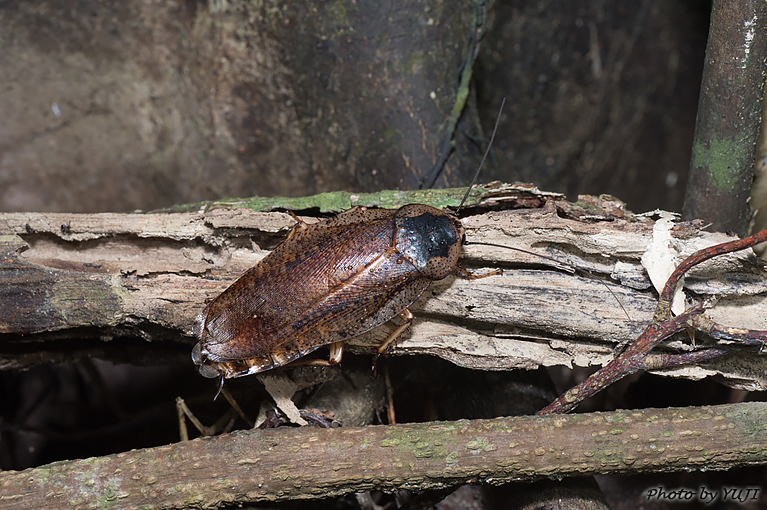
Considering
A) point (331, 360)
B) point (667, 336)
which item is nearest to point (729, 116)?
point (667, 336)

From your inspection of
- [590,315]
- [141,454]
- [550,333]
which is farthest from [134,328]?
[590,315]

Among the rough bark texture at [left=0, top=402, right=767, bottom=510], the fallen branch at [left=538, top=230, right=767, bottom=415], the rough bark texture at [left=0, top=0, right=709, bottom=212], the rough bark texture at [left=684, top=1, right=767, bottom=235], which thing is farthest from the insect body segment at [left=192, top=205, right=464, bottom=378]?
the rough bark texture at [left=684, top=1, right=767, bottom=235]

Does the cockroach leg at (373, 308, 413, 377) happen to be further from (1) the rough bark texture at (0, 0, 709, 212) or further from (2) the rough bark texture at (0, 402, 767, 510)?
(1) the rough bark texture at (0, 0, 709, 212)

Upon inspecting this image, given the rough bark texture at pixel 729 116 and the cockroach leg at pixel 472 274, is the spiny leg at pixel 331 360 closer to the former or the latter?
the cockroach leg at pixel 472 274

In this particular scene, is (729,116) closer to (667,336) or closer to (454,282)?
(667,336)

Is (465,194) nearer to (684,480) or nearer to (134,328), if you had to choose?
(134,328)

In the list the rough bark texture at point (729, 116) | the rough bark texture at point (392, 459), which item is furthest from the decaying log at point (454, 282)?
the rough bark texture at point (729, 116)
